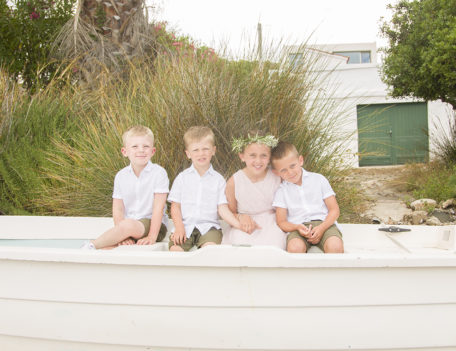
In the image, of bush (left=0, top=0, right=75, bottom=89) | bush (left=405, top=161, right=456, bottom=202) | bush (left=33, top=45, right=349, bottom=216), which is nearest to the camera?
bush (left=33, top=45, right=349, bottom=216)

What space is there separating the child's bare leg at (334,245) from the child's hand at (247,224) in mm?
469

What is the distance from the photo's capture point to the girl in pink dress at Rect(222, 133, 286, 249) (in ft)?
9.46

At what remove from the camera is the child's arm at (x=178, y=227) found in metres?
2.88

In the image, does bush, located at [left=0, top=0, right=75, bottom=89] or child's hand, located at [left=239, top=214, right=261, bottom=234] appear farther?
bush, located at [left=0, top=0, right=75, bottom=89]

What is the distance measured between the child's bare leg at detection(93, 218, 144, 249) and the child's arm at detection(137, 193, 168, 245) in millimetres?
76

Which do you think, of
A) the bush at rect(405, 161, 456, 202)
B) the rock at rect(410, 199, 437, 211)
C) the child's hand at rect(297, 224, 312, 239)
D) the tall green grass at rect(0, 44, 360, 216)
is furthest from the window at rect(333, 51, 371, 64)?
the child's hand at rect(297, 224, 312, 239)

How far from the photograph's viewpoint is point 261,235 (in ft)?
9.56

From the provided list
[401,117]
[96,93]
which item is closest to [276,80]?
[96,93]

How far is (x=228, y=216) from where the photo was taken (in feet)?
9.56

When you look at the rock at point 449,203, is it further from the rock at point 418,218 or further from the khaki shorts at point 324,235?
the khaki shorts at point 324,235

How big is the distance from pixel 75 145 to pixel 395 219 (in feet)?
14.4

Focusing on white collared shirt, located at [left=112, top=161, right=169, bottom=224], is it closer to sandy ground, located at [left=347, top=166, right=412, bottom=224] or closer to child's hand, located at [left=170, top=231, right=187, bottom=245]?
child's hand, located at [left=170, top=231, right=187, bottom=245]

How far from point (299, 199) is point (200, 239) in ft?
2.27

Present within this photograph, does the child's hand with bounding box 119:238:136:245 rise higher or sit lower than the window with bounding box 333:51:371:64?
lower
